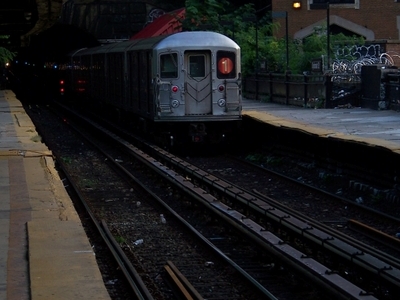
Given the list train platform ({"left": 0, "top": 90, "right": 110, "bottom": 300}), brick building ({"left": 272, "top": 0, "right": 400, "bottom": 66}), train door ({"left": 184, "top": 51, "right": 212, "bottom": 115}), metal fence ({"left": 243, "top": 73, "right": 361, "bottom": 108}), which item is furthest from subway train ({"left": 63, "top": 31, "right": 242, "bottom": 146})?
brick building ({"left": 272, "top": 0, "right": 400, "bottom": 66})

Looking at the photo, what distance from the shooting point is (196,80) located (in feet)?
65.2

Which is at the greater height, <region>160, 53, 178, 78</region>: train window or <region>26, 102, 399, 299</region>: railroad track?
<region>160, 53, 178, 78</region>: train window

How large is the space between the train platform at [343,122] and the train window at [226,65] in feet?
4.04

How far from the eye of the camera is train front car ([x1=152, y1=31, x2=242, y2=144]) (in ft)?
64.7

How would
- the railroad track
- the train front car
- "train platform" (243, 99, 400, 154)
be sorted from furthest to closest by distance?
the train front car → "train platform" (243, 99, 400, 154) → the railroad track

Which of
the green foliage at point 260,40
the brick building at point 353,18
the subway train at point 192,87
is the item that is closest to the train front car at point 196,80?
the subway train at point 192,87

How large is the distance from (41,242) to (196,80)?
39.1ft

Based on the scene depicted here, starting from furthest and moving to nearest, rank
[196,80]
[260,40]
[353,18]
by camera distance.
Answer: [353,18], [260,40], [196,80]

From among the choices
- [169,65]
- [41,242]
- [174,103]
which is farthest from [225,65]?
[41,242]

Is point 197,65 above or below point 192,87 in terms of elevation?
above

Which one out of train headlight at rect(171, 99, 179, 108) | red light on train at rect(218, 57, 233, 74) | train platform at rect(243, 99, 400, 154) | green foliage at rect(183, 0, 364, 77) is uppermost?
green foliage at rect(183, 0, 364, 77)

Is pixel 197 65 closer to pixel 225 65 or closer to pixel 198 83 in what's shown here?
pixel 198 83

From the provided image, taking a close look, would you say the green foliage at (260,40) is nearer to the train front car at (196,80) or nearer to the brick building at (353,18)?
the brick building at (353,18)

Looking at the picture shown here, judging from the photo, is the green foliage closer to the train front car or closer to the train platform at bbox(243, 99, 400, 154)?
the train platform at bbox(243, 99, 400, 154)
